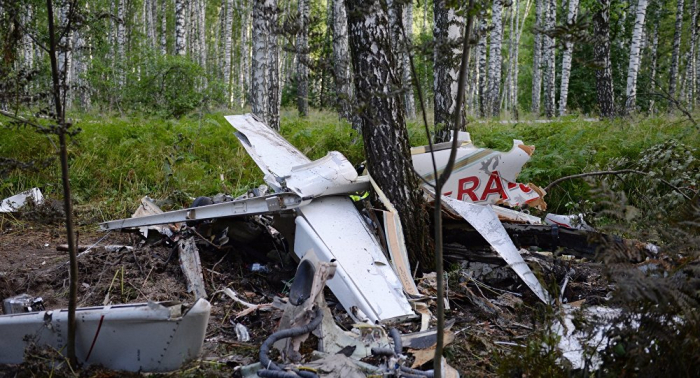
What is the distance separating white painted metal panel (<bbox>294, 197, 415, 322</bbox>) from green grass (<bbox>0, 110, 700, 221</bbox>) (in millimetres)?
3244

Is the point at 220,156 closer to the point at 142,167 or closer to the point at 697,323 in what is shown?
the point at 142,167

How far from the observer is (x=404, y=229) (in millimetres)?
4598

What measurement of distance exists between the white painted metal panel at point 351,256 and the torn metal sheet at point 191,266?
2.42 feet

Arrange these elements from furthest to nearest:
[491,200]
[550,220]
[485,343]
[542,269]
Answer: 1. [491,200]
2. [550,220]
3. [542,269]
4. [485,343]


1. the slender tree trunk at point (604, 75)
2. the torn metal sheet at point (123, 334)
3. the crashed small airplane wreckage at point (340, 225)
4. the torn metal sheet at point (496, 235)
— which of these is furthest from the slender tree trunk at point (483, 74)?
the torn metal sheet at point (123, 334)

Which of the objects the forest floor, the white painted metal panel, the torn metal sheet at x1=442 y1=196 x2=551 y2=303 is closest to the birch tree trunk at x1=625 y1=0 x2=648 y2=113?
the forest floor

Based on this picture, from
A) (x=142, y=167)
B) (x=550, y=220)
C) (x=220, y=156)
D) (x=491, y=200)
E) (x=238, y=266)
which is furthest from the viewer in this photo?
(x=220, y=156)

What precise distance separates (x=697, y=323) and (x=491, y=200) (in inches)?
145

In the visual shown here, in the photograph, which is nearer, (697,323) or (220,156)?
(697,323)

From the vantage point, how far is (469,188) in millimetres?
5844

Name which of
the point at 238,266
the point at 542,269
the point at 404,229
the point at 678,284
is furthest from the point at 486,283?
the point at 678,284

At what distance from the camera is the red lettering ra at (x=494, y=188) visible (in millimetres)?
Result: 5887

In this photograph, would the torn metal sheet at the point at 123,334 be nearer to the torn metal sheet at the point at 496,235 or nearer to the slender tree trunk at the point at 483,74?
the torn metal sheet at the point at 496,235

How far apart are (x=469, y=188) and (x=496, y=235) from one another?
148 centimetres
